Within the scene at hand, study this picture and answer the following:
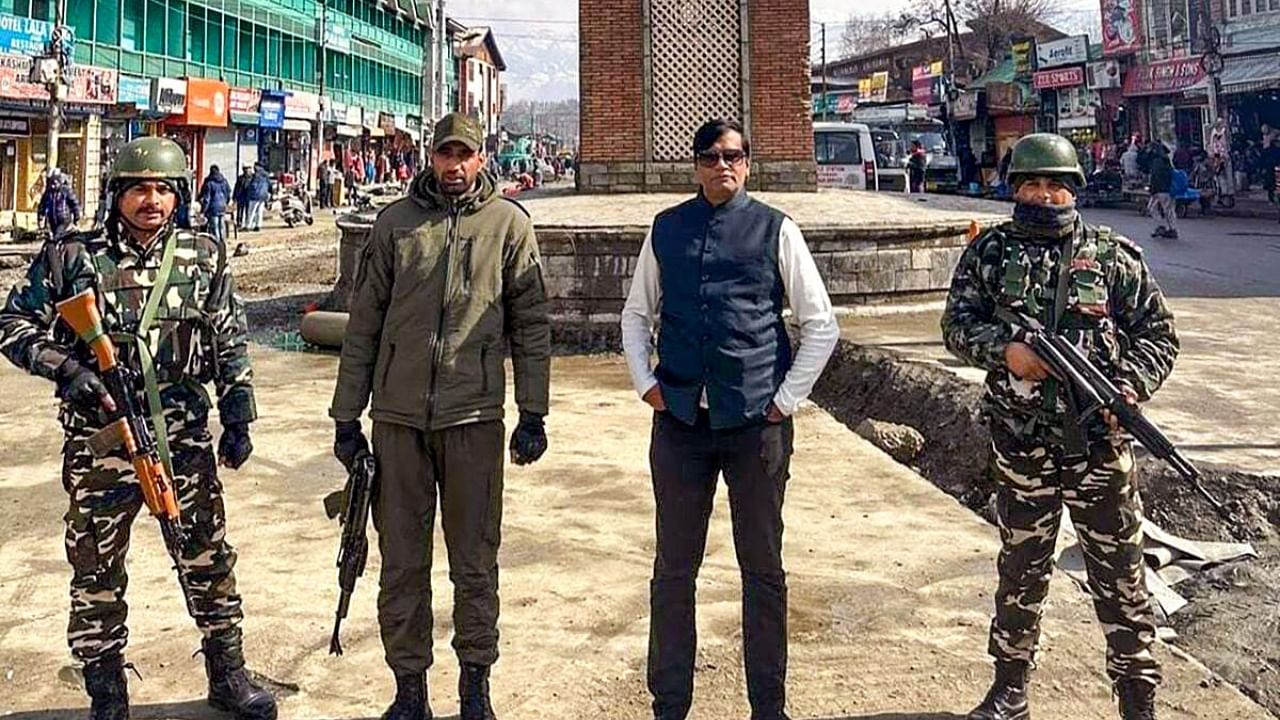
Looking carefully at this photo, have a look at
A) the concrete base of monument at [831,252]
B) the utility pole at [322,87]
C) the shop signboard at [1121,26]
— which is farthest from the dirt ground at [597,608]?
the utility pole at [322,87]

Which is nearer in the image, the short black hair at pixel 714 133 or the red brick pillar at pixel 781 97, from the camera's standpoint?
the short black hair at pixel 714 133

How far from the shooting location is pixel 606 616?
13.2 ft

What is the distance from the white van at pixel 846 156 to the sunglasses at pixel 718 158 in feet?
59.9

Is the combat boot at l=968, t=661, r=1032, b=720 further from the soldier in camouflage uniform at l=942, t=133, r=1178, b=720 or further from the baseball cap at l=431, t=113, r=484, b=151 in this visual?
the baseball cap at l=431, t=113, r=484, b=151

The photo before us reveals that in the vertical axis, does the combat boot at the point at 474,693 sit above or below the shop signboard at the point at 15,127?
below

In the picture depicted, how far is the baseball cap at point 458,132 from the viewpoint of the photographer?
3.17 m

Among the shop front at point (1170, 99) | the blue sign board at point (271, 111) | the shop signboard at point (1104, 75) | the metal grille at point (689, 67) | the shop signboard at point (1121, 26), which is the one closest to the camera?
the metal grille at point (689, 67)

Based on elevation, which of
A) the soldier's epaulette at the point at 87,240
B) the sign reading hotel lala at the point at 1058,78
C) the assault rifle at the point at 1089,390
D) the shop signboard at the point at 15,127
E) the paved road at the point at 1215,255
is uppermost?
the sign reading hotel lala at the point at 1058,78

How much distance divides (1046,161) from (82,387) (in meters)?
2.92

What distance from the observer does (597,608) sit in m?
4.10

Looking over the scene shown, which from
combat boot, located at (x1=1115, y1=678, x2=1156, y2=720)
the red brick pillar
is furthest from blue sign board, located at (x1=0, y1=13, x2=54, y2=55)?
combat boot, located at (x1=1115, y1=678, x2=1156, y2=720)

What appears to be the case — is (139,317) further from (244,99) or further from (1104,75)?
(1104,75)

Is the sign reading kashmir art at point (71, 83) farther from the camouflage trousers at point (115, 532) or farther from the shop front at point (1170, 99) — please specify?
the shop front at point (1170, 99)

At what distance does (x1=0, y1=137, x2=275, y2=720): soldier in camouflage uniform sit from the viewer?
3.06 m
